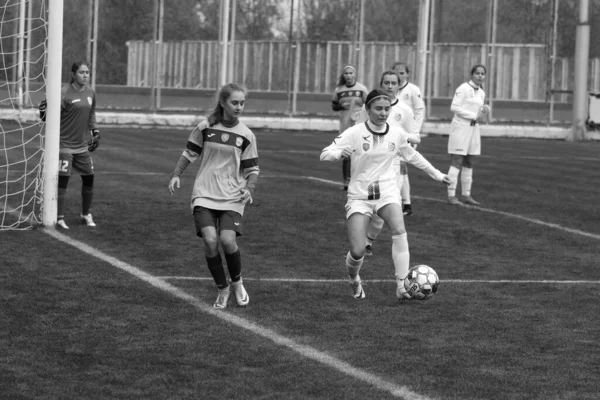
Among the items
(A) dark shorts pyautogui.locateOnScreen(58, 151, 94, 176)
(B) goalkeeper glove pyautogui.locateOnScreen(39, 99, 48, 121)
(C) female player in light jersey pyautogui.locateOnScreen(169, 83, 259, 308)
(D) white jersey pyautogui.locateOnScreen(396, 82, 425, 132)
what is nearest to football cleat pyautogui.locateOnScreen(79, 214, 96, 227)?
(A) dark shorts pyautogui.locateOnScreen(58, 151, 94, 176)

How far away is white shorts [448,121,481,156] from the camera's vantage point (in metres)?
17.7

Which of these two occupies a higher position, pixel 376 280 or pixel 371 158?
pixel 371 158

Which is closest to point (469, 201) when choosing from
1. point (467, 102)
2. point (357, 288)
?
point (467, 102)

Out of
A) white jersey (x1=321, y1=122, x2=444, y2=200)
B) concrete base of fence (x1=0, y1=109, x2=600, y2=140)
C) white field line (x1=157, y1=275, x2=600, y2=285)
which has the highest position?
concrete base of fence (x1=0, y1=109, x2=600, y2=140)

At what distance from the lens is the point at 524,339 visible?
820cm

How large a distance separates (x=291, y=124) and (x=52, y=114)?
2471cm

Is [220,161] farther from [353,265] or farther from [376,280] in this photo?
[376,280]

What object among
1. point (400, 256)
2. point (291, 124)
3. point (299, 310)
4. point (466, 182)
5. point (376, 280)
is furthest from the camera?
point (291, 124)

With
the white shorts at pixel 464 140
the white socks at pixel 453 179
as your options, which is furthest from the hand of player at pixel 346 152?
the white shorts at pixel 464 140

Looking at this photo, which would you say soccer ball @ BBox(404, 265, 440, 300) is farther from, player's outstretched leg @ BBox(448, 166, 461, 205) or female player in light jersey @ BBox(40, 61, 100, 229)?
player's outstretched leg @ BBox(448, 166, 461, 205)

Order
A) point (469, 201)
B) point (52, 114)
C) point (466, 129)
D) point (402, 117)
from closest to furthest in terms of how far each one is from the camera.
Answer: point (52, 114) < point (402, 117) < point (469, 201) < point (466, 129)

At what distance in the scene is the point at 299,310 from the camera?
9141mm

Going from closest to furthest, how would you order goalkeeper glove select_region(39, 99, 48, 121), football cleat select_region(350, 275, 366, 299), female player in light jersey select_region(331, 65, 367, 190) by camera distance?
1. football cleat select_region(350, 275, 366, 299)
2. goalkeeper glove select_region(39, 99, 48, 121)
3. female player in light jersey select_region(331, 65, 367, 190)

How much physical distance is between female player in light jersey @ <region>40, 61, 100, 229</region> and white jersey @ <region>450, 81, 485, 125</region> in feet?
20.2
